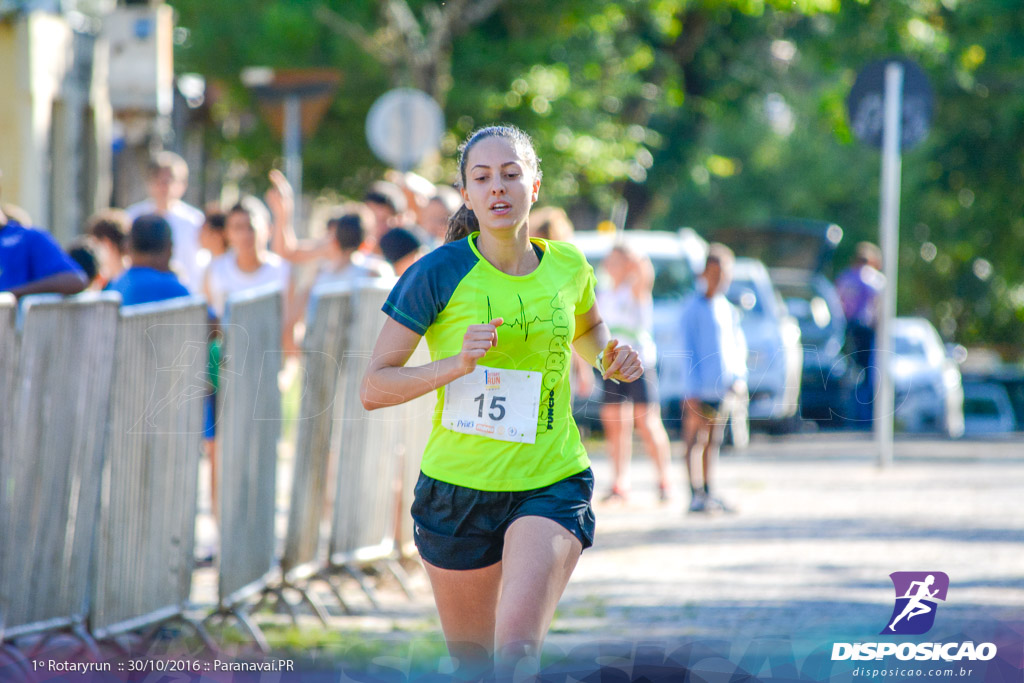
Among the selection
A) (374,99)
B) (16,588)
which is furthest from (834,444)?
(16,588)

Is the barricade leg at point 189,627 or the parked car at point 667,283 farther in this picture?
the parked car at point 667,283

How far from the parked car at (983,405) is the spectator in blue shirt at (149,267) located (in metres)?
19.4

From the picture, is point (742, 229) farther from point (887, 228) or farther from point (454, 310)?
point (454, 310)

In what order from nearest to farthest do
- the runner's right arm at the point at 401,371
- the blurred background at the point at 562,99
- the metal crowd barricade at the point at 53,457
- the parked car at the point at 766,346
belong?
the runner's right arm at the point at 401,371 → the metal crowd barricade at the point at 53,457 → the blurred background at the point at 562,99 → the parked car at the point at 766,346

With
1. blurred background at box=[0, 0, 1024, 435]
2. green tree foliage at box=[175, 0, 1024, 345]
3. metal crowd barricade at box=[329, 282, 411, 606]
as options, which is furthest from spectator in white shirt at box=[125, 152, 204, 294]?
green tree foliage at box=[175, 0, 1024, 345]

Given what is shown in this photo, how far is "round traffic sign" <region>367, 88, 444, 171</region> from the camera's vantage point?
1193 cm

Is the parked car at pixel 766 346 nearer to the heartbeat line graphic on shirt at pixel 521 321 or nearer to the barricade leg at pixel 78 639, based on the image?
the barricade leg at pixel 78 639

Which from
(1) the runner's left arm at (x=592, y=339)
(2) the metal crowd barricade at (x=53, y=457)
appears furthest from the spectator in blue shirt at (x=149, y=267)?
(1) the runner's left arm at (x=592, y=339)

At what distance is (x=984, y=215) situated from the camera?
28.4 meters

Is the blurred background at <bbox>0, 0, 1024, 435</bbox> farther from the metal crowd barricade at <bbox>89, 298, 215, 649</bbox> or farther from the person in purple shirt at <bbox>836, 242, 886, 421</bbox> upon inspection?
the metal crowd barricade at <bbox>89, 298, 215, 649</bbox>

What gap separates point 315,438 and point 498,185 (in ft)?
10.8

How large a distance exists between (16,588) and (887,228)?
8909 mm

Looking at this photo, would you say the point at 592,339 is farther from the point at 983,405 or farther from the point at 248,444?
the point at 983,405

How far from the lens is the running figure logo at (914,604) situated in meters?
3.68
